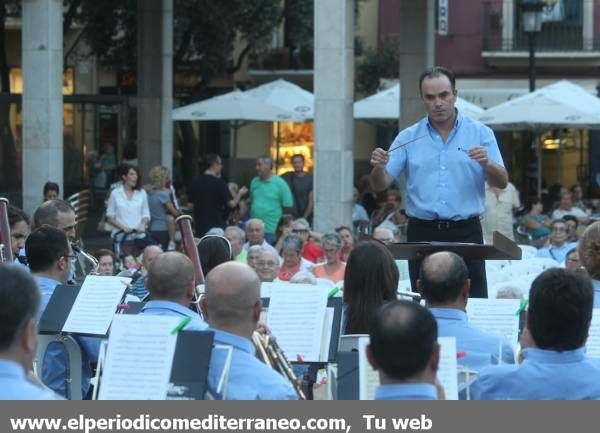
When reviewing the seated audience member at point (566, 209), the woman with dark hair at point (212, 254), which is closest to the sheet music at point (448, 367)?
the woman with dark hair at point (212, 254)

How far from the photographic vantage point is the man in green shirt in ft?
61.0

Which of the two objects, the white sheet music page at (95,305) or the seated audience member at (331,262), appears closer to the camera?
the white sheet music page at (95,305)

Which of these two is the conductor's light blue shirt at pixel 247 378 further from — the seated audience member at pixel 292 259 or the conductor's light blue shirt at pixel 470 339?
the seated audience member at pixel 292 259

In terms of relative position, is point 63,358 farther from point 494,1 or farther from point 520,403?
point 494,1

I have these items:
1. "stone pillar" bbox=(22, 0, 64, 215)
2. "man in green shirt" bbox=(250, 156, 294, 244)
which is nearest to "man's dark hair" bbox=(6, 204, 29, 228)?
"man in green shirt" bbox=(250, 156, 294, 244)

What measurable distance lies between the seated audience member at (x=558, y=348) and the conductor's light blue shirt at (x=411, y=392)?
2.78 feet

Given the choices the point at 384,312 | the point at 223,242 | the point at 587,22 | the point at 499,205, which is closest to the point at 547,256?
the point at 499,205

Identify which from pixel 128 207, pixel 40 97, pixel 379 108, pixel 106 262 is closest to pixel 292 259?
pixel 106 262

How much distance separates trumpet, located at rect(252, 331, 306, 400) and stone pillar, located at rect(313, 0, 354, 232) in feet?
43.4

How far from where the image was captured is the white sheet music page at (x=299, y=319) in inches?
287

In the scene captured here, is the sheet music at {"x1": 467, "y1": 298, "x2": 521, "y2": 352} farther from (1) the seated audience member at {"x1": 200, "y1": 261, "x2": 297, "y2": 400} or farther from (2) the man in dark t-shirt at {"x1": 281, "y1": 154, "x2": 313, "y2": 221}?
(2) the man in dark t-shirt at {"x1": 281, "y1": 154, "x2": 313, "y2": 221}

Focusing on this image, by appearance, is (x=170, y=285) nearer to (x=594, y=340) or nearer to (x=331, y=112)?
(x=594, y=340)

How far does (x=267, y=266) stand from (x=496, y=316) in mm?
5037

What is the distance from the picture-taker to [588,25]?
35.1 metres
